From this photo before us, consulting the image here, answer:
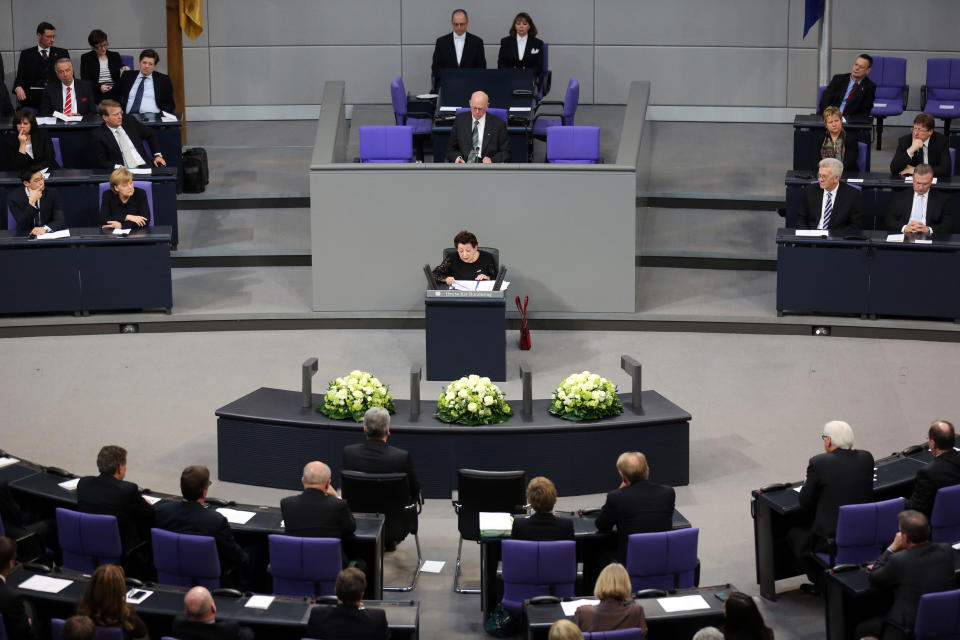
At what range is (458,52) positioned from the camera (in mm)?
16031

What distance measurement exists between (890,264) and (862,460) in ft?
16.9

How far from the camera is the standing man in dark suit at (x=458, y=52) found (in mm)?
15984

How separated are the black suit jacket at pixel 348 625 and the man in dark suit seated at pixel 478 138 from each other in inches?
306

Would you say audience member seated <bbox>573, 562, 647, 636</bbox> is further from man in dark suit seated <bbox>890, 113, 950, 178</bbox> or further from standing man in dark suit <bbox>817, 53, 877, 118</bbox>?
standing man in dark suit <bbox>817, 53, 877, 118</bbox>

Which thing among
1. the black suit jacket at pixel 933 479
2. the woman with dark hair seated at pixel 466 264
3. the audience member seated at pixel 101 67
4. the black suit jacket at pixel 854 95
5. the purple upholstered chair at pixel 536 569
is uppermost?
the audience member seated at pixel 101 67

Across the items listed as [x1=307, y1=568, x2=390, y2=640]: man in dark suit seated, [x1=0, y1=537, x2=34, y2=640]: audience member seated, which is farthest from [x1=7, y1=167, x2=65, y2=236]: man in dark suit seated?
[x1=307, y1=568, x2=390, y2=640]: man in dark suit seated

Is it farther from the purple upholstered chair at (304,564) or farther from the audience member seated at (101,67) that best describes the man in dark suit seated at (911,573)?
the audience member seated at (101,67)

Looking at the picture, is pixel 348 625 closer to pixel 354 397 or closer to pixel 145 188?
pixel 354 397

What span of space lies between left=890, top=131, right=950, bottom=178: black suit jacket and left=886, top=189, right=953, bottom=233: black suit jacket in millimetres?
688

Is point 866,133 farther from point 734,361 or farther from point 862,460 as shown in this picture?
point 862,460

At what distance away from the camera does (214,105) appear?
18.3 m

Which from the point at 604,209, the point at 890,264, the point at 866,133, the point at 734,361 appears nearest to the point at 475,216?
the point at 604,209

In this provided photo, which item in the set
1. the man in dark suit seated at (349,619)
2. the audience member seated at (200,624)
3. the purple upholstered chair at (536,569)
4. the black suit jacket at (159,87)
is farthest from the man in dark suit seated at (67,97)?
the man in dark suit seated at (349,619)

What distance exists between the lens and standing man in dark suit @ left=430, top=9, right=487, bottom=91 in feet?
52.4
